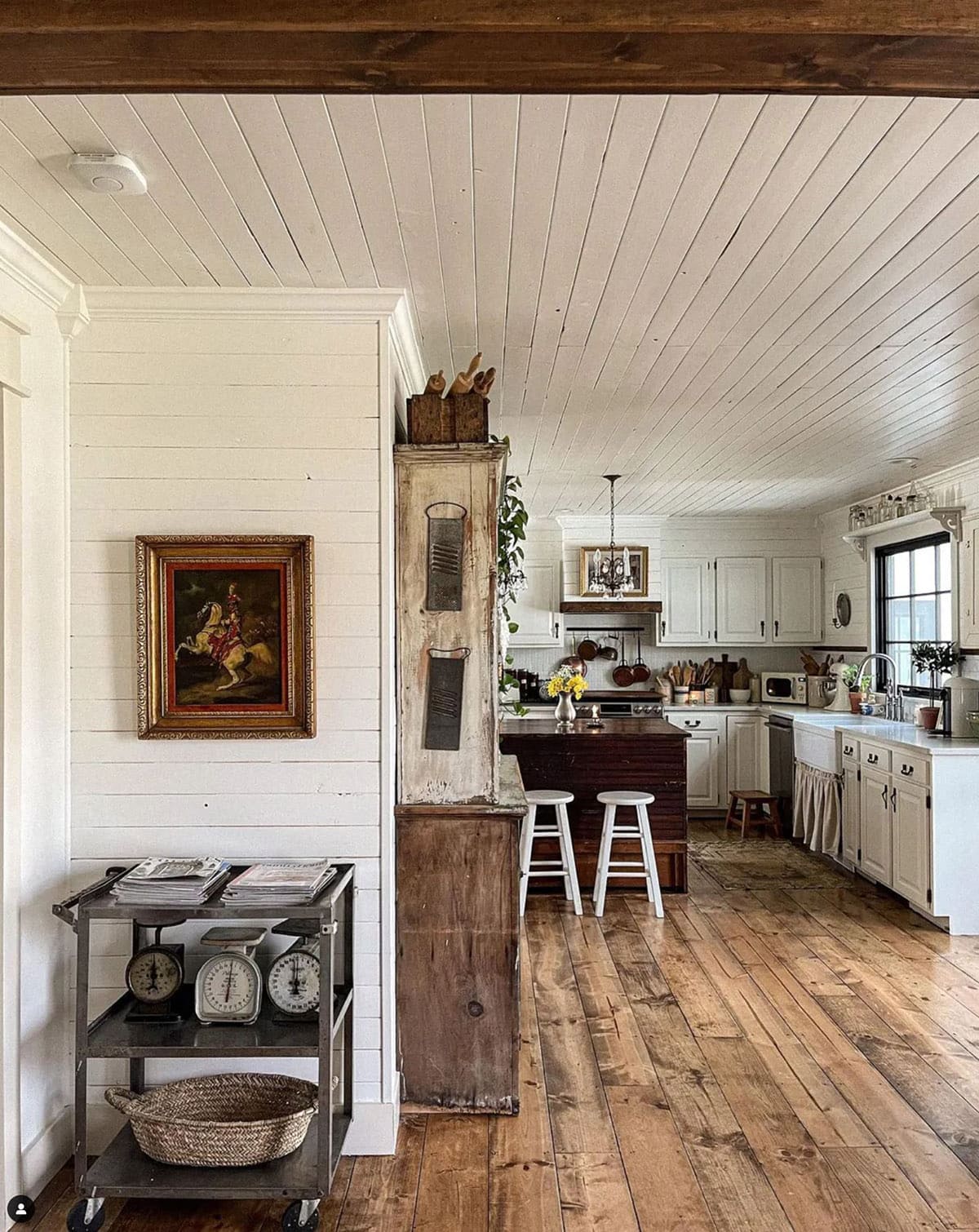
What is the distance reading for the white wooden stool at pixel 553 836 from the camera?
5.34 metres

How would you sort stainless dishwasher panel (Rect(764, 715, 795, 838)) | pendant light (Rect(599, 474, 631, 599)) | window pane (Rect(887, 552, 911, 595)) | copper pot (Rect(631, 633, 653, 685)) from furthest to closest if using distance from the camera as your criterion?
copper pot (Rect(631, 633, 653, 685)), pendant light (Rect(599, 474, 631, 599)), stainless dishwasher panel (Rect(764, 715, 795, 838)), window pane (Rect(887, 552, 911, 595))

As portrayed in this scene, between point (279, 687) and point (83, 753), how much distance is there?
2.05 ft

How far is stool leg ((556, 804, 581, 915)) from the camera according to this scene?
17.5 feet

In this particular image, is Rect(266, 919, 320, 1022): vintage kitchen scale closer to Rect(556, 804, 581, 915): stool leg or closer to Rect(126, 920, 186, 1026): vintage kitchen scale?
Rect(126, 920, 186, 1026): vintage kitchen scale

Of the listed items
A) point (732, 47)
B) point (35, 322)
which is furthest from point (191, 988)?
point (732, 47)

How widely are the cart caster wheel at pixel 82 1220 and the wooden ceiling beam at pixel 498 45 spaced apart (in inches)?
100

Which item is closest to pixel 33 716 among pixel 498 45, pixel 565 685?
pixel 498 45

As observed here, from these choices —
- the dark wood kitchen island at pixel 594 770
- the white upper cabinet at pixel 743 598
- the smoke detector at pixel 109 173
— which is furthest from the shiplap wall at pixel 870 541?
the smoke detector at pixel 109 173

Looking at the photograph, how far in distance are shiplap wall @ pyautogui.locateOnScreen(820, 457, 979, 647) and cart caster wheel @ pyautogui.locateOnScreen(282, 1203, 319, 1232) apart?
491 centimetres

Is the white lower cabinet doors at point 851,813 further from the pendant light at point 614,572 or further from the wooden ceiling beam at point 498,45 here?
the wooden ceiling beam at point 498,45

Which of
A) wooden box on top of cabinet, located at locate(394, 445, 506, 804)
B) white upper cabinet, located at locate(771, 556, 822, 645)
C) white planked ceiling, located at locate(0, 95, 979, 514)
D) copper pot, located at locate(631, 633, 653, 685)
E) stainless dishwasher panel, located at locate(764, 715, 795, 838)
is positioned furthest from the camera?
copper pot, located at locate(631, 633, 653, 685)

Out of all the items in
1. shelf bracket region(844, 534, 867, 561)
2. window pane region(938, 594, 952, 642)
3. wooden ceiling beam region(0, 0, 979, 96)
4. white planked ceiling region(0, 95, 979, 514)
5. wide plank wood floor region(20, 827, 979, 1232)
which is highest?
white planked ceiling region(0, 95, 979, 514)

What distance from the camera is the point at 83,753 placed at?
2947 millimetres

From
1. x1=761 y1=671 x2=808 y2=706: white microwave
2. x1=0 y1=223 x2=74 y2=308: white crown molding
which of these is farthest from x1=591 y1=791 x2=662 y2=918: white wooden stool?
x1=0 y1=223 x2=74 y2=308: white crown molding
